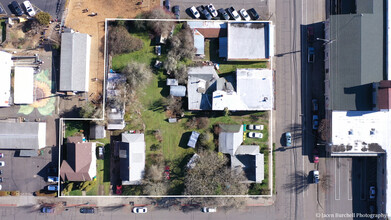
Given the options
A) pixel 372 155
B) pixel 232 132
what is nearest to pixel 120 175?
pixel 232 132

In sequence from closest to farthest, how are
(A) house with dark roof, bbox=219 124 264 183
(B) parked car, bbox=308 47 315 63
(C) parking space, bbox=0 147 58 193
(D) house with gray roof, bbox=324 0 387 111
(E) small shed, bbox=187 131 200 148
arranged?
(D) house with gray roof, bbox=324 0 387 111
(A) house with dark roof, bbox=219 124 264 183
(E) small shed, bbox=187 131 200 148
(B) parked car, bbox=308 47 315 63
(C) parking space, bbox=0 147 58 193

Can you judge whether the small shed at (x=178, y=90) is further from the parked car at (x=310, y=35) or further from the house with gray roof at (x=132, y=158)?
the parked car at (x=310, y=35)

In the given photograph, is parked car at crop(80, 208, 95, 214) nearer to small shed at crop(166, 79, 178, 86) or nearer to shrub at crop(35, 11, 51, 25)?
small shed at crop(166, 79, 178, 86)

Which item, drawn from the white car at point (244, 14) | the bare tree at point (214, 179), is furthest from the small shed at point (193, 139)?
the white car at point (244, 14)

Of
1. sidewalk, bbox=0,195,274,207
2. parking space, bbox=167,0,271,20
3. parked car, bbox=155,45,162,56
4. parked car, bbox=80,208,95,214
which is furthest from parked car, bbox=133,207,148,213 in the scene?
parking space, bbox=167,0,271,20

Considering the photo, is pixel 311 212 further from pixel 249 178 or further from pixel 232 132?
pixel 232 132

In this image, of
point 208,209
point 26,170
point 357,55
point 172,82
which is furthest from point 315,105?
point 26,170
